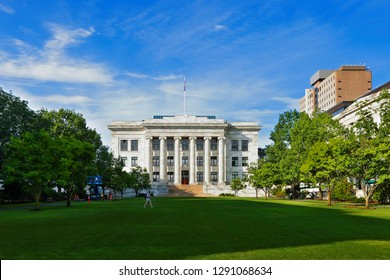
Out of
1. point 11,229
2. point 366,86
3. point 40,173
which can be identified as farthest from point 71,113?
point 366,86

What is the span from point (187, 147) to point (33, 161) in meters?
89.4

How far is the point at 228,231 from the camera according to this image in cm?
2216

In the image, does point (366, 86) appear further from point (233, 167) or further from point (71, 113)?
point (71, 113)

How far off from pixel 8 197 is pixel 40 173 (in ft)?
97.2

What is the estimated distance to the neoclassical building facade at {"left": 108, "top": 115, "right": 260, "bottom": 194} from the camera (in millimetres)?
132375

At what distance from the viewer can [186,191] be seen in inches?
4801

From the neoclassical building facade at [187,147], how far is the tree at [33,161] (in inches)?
3181

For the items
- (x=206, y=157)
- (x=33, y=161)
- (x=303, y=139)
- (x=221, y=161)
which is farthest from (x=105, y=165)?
(x=33, y=161)

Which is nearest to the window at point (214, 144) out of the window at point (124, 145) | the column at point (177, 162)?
the column at point (177, 162)

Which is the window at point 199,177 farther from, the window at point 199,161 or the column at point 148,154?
the column at point 148,154

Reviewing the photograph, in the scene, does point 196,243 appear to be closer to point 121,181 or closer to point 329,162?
point 329,162

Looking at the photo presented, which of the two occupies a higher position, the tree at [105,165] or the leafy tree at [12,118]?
the leafy tree at [12,118]

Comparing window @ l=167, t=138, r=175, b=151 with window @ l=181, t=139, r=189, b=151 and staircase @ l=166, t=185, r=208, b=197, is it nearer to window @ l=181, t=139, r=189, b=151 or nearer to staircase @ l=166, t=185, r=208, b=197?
window @ l=181, t=139, r=189, b=151

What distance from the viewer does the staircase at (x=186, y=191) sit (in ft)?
393
